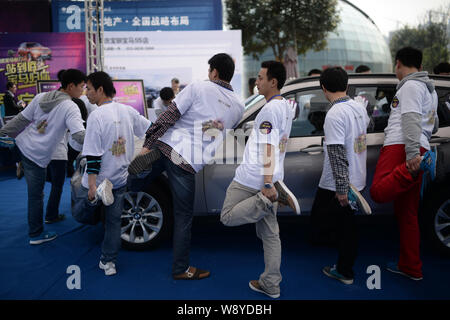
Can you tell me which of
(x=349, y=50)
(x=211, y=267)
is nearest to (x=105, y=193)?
(x=211, y=267)

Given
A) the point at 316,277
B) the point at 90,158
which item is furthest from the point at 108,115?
the point at 316,277

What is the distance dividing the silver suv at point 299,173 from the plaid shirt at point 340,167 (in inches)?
25.5

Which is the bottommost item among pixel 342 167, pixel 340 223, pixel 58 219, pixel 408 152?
pixel 58 219

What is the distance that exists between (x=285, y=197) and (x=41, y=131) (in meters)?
2.64

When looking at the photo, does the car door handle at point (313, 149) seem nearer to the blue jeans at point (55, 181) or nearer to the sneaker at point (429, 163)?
the sneaker at point (429, 163)

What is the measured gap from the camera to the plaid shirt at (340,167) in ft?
8.74

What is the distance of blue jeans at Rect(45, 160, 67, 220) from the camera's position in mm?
4441

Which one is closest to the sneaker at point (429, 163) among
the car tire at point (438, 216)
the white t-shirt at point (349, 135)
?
the white t-shirt at point (349, 135)

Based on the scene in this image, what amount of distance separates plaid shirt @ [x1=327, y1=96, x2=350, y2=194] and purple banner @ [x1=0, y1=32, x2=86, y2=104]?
9.91m

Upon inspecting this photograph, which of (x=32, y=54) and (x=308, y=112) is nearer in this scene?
(x=308, y=112)

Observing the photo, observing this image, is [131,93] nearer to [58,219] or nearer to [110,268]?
[58,219]

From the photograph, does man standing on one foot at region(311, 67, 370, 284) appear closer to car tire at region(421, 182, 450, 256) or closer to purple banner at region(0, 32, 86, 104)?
car tire at region(421, 182, 450, 256)

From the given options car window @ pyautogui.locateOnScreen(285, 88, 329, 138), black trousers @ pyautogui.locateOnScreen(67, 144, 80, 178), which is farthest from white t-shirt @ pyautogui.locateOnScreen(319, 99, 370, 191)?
black trousers @ pyautogui.locateOnScreen(67, 144, 80, 178)

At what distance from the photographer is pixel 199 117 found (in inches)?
108
